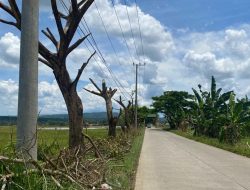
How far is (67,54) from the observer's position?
13.1m

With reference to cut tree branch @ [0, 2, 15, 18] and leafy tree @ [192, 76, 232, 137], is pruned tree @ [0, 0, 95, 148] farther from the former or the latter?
leafy tree @ [192, 76, 232, 137]

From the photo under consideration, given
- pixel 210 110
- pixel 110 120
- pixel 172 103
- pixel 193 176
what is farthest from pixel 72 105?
pixel 172 103

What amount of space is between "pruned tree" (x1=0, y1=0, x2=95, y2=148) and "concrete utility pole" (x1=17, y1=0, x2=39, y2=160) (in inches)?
193

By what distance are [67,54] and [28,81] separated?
18.9ft

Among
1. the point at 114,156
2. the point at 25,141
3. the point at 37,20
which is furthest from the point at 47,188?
the point at 114,156

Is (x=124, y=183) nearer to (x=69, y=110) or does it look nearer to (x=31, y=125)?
(x=69, y=110)

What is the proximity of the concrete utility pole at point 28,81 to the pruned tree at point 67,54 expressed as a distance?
16.1 feet

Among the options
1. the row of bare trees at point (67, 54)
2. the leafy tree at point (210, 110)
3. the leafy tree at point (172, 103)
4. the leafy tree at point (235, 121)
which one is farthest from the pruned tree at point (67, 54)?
the leafy tree at point (172, 103)

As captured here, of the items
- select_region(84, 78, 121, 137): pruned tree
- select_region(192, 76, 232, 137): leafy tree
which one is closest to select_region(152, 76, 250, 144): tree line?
select_region(192, 76, 232, 137): leafy tree

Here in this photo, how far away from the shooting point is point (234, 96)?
34938 mm

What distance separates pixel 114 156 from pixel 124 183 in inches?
213

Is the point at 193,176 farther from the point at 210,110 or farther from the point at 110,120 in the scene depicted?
the point at 210,110

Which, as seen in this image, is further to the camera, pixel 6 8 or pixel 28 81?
pixel 6 8

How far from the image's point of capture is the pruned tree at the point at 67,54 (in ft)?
41.5
